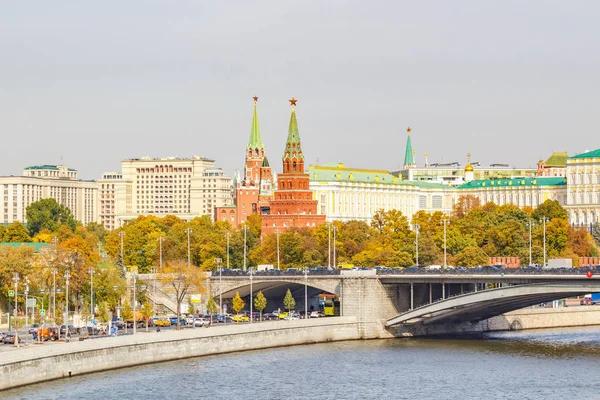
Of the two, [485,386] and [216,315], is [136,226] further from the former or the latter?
[485,386]

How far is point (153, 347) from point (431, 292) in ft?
103

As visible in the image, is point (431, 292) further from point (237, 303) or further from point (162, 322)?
point (162, 322)

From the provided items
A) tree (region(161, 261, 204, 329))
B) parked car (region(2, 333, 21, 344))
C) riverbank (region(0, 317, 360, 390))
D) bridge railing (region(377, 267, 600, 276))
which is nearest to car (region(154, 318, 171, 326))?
tree (region(161, 261, 204, 329))

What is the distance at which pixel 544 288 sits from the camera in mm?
108000

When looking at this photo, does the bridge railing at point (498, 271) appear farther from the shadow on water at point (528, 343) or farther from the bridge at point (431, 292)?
the shadow on water at point (528, 343)

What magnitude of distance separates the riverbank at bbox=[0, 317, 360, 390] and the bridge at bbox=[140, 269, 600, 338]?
105 inches

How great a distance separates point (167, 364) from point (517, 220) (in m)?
101

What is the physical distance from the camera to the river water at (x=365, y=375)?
84875 mm

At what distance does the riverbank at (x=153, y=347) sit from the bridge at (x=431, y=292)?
2.67m

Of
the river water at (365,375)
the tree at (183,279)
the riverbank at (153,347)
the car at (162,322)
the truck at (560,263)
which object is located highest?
the truck at (560,263)

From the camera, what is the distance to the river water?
278ft

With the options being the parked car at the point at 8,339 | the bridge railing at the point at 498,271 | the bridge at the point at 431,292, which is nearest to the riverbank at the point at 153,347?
the bridge at the point at 431,292

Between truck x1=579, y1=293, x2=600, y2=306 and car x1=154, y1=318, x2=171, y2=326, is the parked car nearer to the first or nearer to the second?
car x1=154, y1=318, x2=171, y2=326

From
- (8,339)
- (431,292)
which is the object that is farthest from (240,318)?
(8,339)
